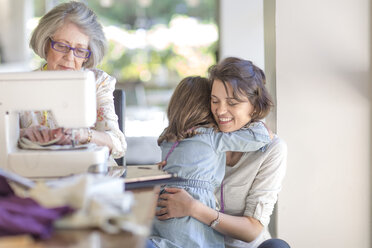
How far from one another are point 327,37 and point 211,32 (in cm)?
909

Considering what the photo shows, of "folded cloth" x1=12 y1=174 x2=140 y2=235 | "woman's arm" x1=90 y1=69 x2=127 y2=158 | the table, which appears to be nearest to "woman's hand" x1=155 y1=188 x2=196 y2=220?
"woman's arm" x1=90 y1=69 x2=127 y2=158

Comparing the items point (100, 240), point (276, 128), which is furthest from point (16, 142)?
point (276, 128)

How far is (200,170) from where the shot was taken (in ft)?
6.30

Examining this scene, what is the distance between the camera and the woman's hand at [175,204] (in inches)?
73.2

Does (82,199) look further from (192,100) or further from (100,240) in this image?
(192,100)

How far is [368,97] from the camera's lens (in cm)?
248

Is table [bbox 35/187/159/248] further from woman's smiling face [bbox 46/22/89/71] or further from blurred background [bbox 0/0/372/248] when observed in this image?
blurred background [bbox 0/0/372/248]

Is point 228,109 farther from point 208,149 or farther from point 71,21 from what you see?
point 71,21

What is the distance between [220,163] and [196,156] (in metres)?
0.13

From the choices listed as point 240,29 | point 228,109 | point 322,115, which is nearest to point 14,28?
point 240,29

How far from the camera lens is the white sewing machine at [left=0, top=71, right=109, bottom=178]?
1.61 metres

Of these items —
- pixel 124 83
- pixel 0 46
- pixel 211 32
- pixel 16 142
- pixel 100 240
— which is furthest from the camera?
pixel 211 32

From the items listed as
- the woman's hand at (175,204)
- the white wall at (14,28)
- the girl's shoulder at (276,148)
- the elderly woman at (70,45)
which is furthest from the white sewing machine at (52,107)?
the white wall at (14,28)

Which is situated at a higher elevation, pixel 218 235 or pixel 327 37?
pixel 327 37
